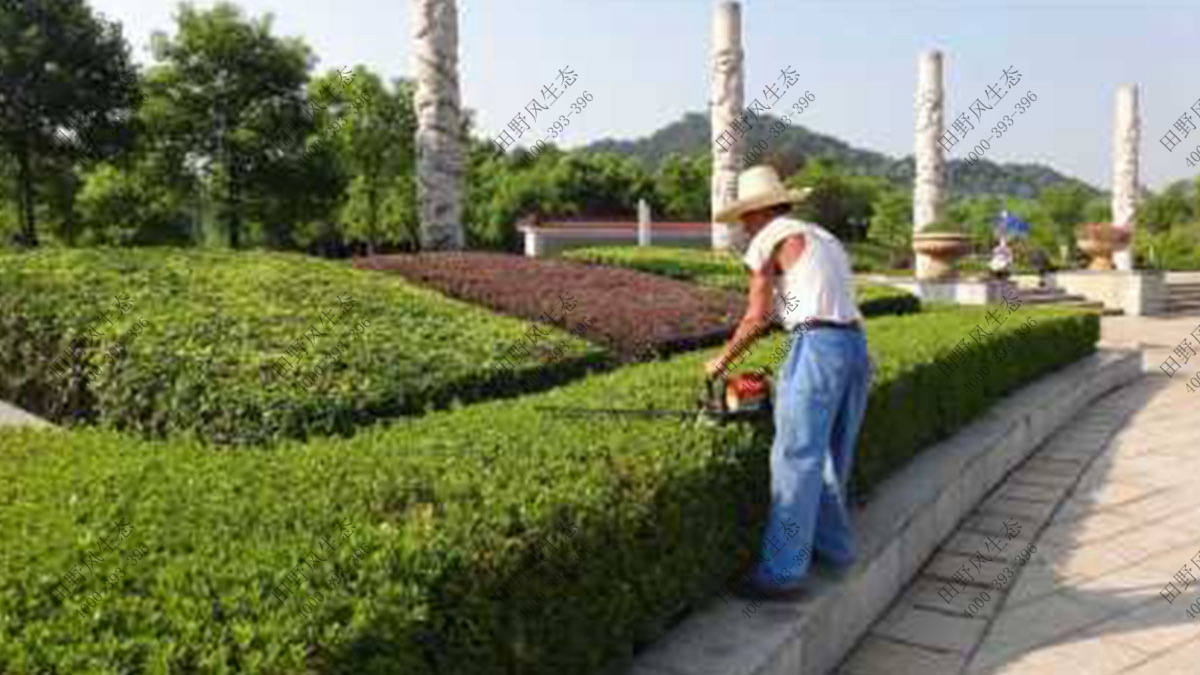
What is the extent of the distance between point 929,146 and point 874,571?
24.7 m

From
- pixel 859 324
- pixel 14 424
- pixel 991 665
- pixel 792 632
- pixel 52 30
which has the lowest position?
pixel 991 665

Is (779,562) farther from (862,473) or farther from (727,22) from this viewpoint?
(727,22)

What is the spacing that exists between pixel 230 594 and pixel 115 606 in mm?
262

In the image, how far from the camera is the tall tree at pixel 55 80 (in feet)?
66.9

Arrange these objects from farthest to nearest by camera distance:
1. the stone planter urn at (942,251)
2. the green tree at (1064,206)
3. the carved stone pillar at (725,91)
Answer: the green tree at (1064,206), the carved stone pillar at (725,91), the stone planter urn at (942,251)

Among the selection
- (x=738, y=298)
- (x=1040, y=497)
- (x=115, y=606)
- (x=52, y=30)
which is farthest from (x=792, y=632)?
(x=52, y=30)

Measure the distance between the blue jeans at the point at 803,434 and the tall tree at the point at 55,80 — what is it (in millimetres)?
19992

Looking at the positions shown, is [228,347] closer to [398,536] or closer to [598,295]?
→ [398,536]

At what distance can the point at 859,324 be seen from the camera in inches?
180

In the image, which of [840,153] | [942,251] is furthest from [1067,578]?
[840,153]

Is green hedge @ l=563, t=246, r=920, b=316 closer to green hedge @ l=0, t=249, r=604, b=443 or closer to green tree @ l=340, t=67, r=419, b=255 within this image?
green hedge @ l=0, t=249, r=604, b=443

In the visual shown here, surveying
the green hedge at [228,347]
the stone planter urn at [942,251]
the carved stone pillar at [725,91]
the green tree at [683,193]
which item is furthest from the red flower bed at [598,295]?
the green tree at [683,193]

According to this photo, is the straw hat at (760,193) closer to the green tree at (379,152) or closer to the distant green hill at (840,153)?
the green tree at (379,152)

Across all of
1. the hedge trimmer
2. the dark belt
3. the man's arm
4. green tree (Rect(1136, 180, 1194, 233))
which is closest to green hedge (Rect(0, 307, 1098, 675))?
the hedge trimmer
